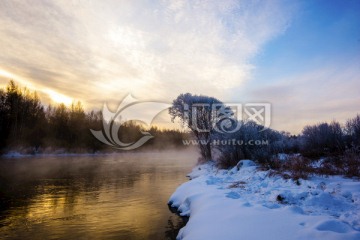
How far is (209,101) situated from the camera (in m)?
25.3

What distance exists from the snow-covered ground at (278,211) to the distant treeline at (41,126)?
4283 cm

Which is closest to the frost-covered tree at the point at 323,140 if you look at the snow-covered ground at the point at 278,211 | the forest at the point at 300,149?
the forest at the point at 300,149

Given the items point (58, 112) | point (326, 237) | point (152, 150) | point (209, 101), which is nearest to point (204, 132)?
point (209, 101)

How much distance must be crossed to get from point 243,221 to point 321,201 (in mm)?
2233

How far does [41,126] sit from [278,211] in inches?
2145

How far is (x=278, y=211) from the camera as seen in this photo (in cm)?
552

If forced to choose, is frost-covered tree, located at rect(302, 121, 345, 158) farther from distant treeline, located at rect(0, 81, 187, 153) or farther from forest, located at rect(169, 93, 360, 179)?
distant treeline, located at rect(0, 81, 187, 153)

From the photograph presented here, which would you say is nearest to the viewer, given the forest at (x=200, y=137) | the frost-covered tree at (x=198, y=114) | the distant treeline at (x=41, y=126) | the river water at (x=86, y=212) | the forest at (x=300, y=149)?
the river water at (x=86, y=212)

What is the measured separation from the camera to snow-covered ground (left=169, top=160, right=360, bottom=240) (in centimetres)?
436

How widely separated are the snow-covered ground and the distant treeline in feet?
141

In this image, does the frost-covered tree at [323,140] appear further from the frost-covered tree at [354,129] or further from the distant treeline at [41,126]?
the distant treeline at [41,126]

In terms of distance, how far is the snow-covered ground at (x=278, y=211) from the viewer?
4355 mm

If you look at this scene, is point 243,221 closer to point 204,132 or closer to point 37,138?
point 204,132

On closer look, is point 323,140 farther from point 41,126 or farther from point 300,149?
point 41,126
